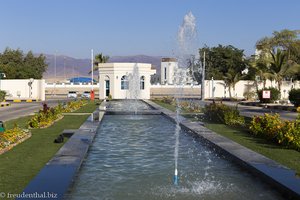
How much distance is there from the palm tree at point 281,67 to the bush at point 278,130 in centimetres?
2993

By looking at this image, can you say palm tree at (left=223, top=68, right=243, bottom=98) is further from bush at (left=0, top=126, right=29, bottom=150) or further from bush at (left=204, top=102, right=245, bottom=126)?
bush at (left=0, top=126, right=29, bottom=150)

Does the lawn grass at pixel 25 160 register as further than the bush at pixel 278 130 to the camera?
No

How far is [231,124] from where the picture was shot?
18891 mm

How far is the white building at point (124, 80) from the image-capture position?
48.2 metres

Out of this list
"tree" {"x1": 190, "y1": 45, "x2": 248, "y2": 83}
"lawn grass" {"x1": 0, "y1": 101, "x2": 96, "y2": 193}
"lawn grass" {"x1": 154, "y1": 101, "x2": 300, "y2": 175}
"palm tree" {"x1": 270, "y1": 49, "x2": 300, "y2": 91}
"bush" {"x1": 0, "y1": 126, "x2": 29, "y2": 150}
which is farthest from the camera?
"tree" {"x1": 190, "y1": 45, "x2": 248, "y2": 83}

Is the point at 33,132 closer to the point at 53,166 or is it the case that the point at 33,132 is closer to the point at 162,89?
the point at 53,166

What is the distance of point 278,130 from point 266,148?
1425 millimetres

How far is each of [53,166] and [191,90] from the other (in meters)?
70.6

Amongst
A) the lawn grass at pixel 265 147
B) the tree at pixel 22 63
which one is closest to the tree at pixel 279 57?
the lawn grass at pixel 265 147

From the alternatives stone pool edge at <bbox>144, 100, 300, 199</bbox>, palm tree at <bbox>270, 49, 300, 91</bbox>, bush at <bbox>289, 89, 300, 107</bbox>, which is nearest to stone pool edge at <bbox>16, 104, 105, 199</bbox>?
stone pool edge at <bbox>144, 100, 300, 199</bbox>

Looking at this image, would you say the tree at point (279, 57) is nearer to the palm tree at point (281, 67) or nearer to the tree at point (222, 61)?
the palm tree at point (281, 67)

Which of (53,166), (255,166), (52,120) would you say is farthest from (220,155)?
Result: (52,120)

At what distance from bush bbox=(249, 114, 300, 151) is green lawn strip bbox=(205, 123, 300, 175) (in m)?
0.23

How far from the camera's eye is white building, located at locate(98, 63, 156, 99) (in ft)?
158
